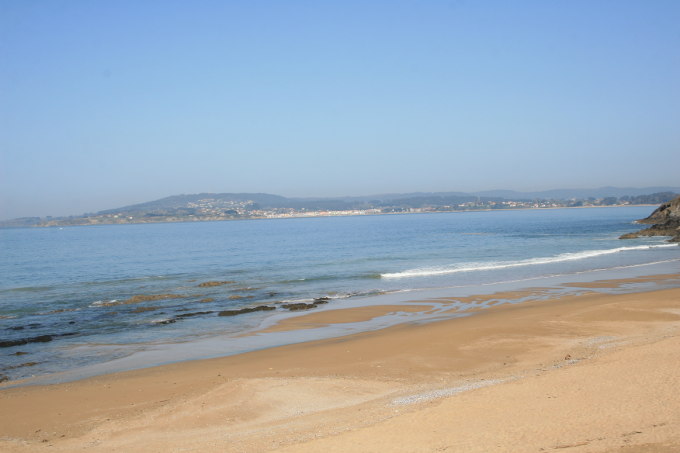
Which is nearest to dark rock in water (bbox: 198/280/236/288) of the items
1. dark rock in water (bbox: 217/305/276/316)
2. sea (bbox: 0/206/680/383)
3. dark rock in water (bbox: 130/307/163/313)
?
sea (bbox: 0/206/680/383)

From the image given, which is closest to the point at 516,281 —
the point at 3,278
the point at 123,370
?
the point at 123,370

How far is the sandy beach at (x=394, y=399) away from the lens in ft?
26.0

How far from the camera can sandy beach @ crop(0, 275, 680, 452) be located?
26.0 feet

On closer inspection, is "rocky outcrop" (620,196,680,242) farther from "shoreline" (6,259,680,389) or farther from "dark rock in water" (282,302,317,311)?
"dark rock in water" (282,302,317,311)

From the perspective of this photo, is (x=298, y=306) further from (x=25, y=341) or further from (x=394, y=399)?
(x=394, y=399)

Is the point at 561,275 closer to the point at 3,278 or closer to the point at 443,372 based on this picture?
the point at 443,372

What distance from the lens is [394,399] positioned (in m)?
10.3

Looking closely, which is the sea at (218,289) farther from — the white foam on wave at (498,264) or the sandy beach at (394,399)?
the sandy beach at (394,399)

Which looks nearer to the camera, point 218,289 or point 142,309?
point 142,309

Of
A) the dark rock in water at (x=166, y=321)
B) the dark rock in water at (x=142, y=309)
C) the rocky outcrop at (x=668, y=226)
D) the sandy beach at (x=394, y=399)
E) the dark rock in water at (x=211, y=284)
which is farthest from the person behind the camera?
the rocky outcrop at (x=668, y=226)

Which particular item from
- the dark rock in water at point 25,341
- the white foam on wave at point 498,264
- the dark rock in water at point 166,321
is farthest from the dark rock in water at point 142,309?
the white foam on wave at point 498,264

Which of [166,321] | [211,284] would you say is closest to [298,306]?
[166,321]

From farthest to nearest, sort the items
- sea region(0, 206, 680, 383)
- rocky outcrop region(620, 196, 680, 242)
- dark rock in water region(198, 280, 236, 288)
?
rocky outcrop region(620, 196, 680, 242) → dark rock in water region(198, 280, 236, 288) → sea region(0, 206, 680, 383)

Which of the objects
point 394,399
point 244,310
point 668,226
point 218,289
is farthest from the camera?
point 668,226
